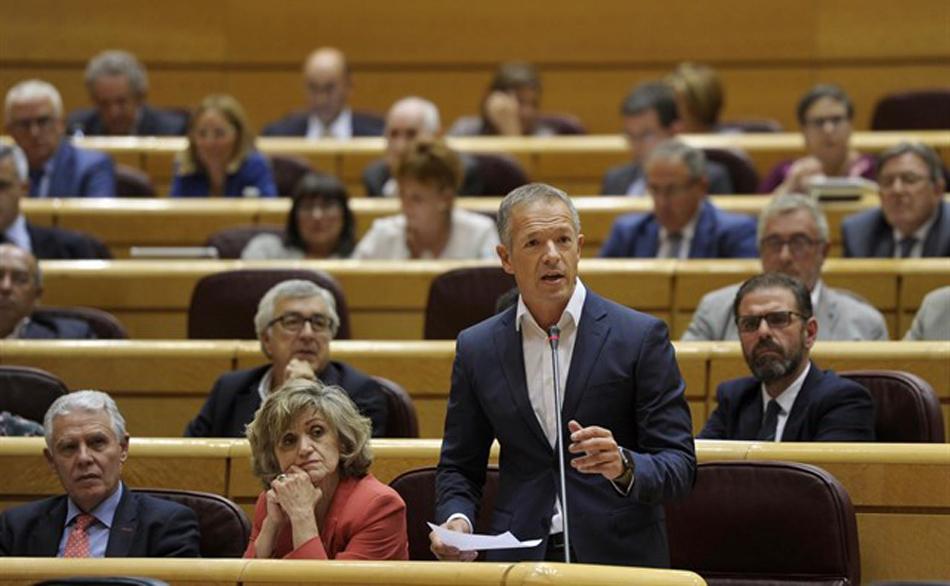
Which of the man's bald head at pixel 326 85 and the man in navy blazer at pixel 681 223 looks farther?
the man's bald head at pixel 326 85

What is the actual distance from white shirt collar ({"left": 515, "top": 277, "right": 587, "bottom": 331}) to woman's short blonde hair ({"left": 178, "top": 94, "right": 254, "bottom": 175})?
370cm

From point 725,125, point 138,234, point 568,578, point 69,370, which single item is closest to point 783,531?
point 568,578

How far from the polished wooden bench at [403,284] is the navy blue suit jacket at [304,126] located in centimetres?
212

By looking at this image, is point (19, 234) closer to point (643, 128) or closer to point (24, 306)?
point (24, 306)

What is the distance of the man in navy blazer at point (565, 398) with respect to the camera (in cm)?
288

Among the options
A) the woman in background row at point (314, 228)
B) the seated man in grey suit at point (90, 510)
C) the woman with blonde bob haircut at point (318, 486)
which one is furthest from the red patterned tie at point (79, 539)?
the woman in background row at point (314, 228)

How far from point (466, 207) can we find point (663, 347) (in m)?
3.32

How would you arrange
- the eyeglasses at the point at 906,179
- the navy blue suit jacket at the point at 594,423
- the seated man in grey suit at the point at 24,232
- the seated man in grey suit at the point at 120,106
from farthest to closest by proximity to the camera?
the seated man in grey suit at the point at 120,106, the seated man in grey suit at the point at 24,232, the eyeglasses at the point at 906,179, the navy blue suit jacket at the point at 594,423

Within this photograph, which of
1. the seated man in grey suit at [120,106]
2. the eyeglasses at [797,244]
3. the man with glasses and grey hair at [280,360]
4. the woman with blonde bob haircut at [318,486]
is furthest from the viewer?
the seated man in grey suit at [120,106]

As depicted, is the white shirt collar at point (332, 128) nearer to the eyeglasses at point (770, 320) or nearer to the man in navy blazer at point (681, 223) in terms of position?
the man in navy blazer at point (681, 223)

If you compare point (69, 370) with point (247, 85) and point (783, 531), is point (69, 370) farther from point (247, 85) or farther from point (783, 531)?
point (247, 85)

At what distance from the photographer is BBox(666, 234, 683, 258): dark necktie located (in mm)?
5715

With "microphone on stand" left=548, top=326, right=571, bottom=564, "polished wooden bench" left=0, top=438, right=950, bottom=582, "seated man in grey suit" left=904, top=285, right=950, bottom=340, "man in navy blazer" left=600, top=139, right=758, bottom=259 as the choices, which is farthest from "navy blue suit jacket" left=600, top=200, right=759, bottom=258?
"microphone on stand" left=548, top=326, right=571, bottom=564

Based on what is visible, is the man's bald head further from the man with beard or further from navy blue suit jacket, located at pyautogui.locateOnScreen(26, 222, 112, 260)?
the man with beard
